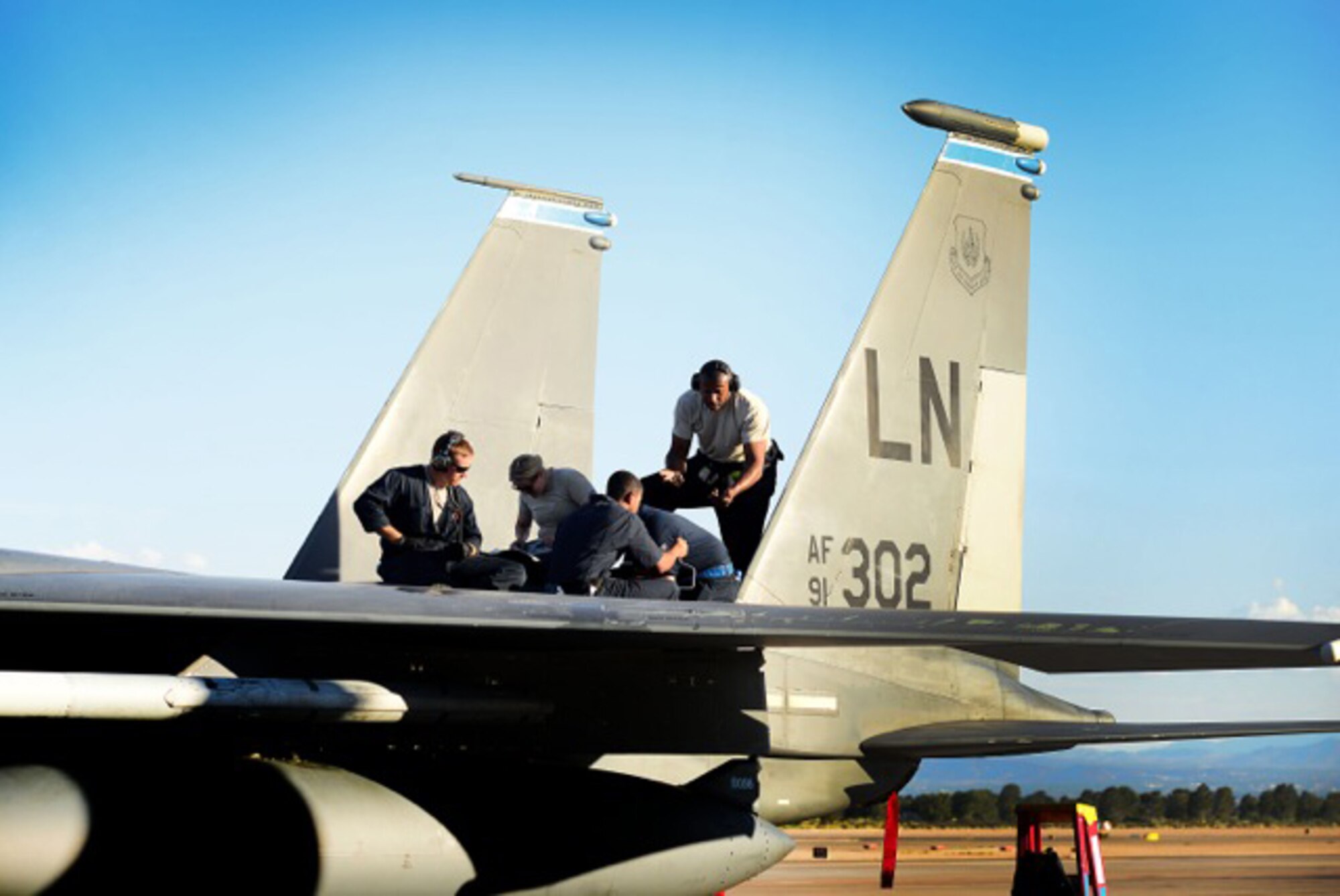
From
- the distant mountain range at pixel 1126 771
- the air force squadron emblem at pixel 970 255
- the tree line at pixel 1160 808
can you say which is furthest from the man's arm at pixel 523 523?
the distant mountain range at pixel 1126 771

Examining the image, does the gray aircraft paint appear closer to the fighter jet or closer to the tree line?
the fighter jet

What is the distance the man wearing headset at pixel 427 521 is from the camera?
905 centimetres

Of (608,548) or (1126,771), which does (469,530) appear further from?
(1126,771)

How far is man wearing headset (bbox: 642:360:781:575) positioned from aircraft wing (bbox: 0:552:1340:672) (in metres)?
2.21

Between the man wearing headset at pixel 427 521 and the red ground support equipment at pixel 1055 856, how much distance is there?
3.27 metres

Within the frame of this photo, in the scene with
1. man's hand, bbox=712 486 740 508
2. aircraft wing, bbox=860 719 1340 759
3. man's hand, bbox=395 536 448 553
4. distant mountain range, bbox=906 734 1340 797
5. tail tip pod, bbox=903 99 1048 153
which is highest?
tail tip pod, bbox=903 99 1048 153

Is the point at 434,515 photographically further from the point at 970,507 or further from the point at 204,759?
the point at 970,507

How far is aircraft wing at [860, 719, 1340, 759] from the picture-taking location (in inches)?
346

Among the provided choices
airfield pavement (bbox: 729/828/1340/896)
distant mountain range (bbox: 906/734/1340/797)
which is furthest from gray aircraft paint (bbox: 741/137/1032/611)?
distant mountain range (bbox: 906/734/1340/797)

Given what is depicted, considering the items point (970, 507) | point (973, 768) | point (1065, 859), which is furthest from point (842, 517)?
point (973, 768)

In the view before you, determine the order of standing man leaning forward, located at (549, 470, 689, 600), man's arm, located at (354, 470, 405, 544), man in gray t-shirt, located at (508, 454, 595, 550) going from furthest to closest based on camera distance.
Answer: man in gray t-shirt, located at (508, 454, 595, 550) → man's arm, located at (354, 470, 405, 544) → standing man leaning forward, located at (549, 470, 689, 600)

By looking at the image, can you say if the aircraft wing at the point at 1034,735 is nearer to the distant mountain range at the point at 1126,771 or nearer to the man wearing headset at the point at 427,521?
the man wearing headset at the point at 427,521

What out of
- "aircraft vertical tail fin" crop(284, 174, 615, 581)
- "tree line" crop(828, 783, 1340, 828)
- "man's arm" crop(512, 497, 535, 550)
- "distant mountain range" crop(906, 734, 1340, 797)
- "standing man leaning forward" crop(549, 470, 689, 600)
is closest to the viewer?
"standing man leaning forward" crop(549, 470, 689, 600)

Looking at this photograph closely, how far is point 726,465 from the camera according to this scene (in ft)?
34.1
